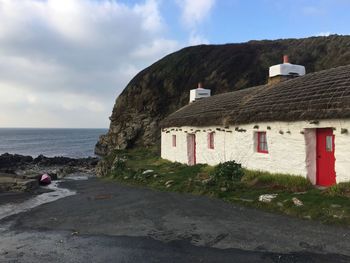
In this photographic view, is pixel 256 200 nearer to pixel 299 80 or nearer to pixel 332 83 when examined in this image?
pixel 332 83

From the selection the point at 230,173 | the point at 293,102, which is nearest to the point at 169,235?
the point at 230,173

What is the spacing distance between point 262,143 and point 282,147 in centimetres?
183

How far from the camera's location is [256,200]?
1335 cm

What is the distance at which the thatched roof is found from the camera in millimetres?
13680

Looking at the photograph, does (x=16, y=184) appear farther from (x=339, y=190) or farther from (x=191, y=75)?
(x=191, y=75)

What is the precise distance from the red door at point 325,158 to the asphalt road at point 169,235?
3.61 m

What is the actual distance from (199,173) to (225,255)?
1188 centimetres

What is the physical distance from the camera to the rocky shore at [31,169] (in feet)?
76.1

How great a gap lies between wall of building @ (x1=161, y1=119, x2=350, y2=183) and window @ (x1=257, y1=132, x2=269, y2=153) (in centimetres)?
22

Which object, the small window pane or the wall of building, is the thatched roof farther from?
the small window pane

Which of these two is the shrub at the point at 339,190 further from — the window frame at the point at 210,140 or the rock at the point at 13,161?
the rock at the point at 13,161

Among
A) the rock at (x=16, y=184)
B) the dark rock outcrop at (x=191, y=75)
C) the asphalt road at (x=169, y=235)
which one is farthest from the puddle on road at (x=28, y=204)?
the dark rock outcrop at (x=191, y=75)

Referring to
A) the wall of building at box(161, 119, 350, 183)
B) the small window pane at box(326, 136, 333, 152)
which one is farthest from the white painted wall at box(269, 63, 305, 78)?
the small window pane at box(326, 136, 333, 152)

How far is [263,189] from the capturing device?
1477 centimetres
